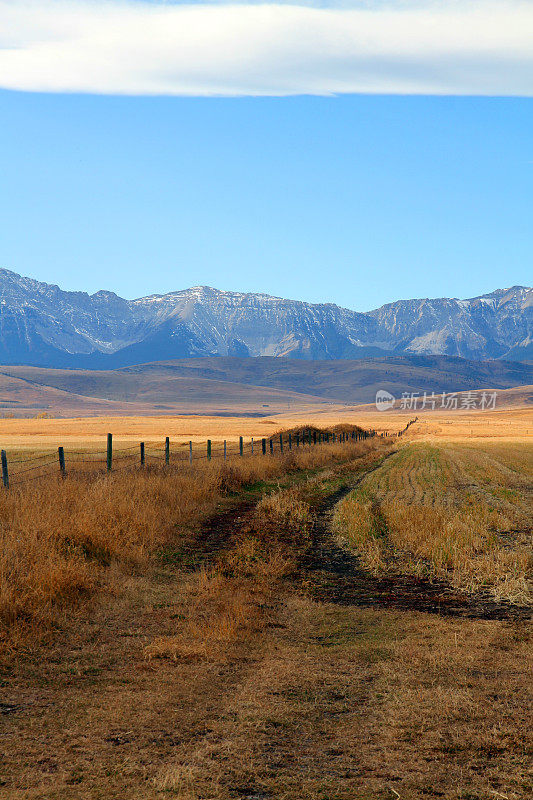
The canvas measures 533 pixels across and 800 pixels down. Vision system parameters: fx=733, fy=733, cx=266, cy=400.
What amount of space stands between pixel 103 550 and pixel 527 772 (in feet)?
28.0

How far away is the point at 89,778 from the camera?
525 cm

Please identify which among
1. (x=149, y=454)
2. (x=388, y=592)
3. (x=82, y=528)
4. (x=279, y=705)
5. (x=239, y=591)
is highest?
(x=82, y=528)

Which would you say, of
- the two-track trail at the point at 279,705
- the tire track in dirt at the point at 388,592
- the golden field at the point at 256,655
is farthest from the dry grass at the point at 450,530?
the two-track trail at the point at 279,705

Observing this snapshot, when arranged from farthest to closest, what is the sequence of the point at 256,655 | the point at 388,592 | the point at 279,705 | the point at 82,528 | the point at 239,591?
1. the point at 82,528
2. the point at 388,592
3. the point at 239,591
4. the point at 256,655
5. the point at 279,705

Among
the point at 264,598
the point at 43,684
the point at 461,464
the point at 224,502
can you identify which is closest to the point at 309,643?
the point at 264,598

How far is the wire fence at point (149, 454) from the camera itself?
23.3 m

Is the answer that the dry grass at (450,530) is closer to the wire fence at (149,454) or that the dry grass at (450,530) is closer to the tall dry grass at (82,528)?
the tall dry grass at (82,528)

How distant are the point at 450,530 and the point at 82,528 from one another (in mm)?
6864

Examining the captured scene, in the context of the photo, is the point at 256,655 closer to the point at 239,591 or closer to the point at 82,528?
the point at 239,591

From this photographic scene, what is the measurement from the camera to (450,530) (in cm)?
1408

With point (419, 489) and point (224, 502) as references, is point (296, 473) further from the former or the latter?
point (224, 502)

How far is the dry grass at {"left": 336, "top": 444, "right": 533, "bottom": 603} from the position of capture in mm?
11578

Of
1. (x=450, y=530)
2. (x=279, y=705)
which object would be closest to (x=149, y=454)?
(x=450, y=530)

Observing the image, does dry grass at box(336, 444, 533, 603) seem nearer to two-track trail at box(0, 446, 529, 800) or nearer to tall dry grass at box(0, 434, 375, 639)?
two-track trail at box(0, 446, 529, 800)
